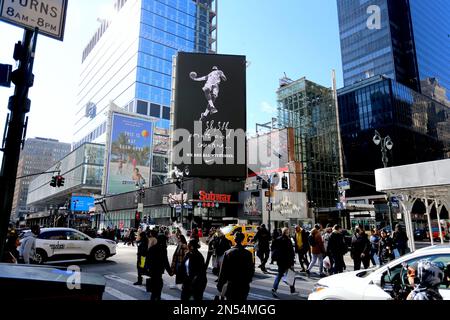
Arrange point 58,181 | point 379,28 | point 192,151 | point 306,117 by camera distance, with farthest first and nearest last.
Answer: point 379,28, point 306,117, point 192,151, point 58,181

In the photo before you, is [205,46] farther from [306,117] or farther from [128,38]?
[306,117]

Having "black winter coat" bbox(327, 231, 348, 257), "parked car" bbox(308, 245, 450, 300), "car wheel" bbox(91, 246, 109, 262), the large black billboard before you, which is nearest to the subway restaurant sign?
"parked car" bbox(308, 245, 450, 300)

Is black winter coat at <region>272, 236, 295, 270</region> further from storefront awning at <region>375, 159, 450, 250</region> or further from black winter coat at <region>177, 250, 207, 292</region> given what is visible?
storefront awning at <region>375, 159, 450, 250</region>

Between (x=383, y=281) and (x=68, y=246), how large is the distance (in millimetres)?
14224

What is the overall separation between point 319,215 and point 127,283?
5860cm

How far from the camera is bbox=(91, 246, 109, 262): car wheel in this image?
16250 mm

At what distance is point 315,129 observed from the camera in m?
75.9

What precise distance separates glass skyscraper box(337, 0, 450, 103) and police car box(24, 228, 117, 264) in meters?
96.5

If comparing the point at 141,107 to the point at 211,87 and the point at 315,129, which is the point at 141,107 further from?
the point at 211,87

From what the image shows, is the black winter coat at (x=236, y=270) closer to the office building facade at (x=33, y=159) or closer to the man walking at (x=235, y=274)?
the man walking at (x=235, y=274)

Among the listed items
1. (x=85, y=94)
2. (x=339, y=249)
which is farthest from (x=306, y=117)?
(x=85, y=94)

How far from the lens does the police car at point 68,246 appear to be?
14703mm
